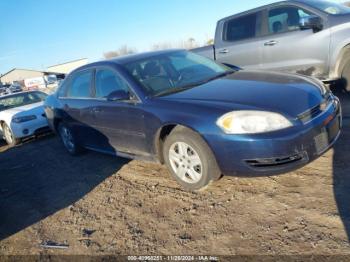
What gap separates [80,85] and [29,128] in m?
3.48

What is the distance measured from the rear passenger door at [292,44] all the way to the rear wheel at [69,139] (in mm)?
3786

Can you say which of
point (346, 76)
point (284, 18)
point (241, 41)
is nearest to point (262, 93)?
point (346, 76)

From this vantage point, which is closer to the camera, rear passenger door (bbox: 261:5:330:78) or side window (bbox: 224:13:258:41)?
rear passenger door (bbox: 261:5:330:78)

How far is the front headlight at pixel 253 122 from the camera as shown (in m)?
3.44

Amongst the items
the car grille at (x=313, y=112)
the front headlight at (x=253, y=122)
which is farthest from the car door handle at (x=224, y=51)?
the front headlight at (x=253, y=122)

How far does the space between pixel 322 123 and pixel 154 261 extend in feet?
6.85

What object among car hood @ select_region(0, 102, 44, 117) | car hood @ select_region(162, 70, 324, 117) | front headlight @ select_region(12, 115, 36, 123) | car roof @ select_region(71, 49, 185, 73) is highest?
car roof @ select_region(71, 49, 185, 73)

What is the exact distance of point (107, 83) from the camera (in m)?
5.03

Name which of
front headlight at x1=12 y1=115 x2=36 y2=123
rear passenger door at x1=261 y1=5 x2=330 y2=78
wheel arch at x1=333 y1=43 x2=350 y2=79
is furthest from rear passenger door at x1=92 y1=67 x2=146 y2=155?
front headlight at x1=12 y1=115 x2=36 y2=123

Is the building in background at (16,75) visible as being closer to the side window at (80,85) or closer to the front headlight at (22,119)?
the front headlight at (22,119)

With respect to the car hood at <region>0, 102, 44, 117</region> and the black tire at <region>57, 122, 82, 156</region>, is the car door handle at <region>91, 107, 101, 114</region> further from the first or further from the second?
the car hood at <region>0, 102, 44, 117</region>

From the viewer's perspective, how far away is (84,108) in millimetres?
5465

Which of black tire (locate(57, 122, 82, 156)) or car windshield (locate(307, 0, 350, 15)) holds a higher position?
car windshield (locate(307, 0, 350, 15))

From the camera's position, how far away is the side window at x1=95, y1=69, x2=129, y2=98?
469 cm
